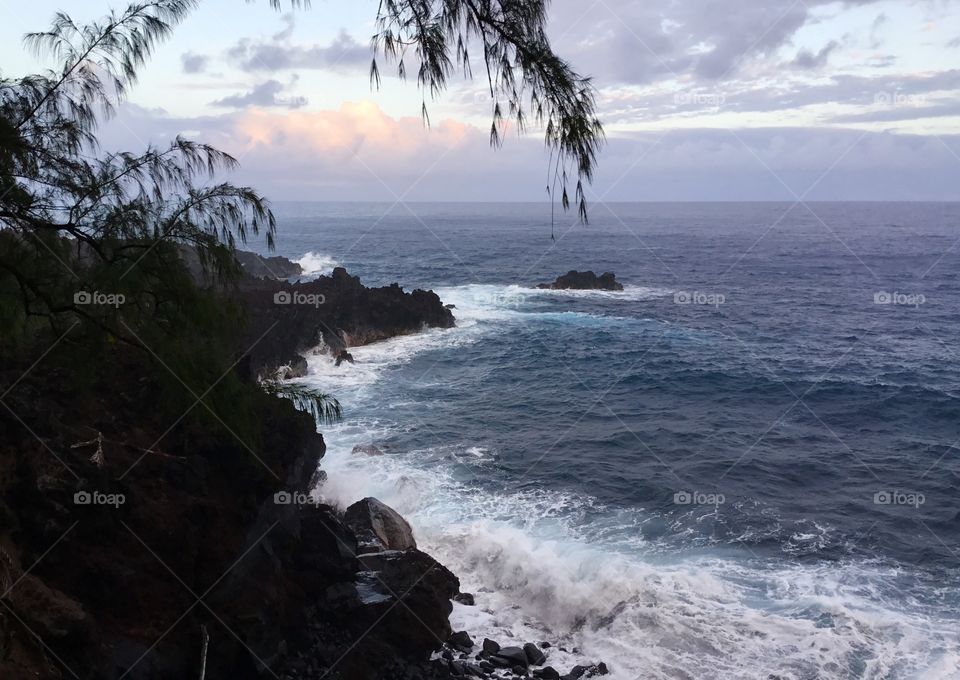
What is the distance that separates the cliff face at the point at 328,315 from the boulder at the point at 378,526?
624 inches

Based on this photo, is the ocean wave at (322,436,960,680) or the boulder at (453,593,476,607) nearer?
the ocean wave at (322,436,960,680)

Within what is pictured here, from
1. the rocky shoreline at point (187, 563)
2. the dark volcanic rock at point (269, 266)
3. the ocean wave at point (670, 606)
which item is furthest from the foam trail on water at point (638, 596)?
the dark volcanic rock at point (269, 266)

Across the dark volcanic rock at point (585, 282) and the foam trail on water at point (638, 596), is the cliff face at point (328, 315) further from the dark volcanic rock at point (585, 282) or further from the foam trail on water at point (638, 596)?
the dark volcanic rock at point (585, 282)

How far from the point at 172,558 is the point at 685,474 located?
15.4 meters

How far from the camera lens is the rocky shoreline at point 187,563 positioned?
9.47 metres

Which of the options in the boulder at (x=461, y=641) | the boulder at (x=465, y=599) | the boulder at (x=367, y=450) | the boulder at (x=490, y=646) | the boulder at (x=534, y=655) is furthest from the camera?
the boulder at (x=367, y=450)

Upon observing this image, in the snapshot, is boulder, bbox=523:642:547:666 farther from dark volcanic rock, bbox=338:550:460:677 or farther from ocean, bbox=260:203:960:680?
dark volcanic rock, bbox=338:550:460:677

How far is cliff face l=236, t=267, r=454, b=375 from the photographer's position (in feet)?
113

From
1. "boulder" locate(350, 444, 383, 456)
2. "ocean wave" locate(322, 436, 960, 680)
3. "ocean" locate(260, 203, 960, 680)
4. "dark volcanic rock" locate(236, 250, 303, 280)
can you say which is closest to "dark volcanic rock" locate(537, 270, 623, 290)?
"ocean" locate(260, 203, 960, 680)

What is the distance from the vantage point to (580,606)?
50.3 feet

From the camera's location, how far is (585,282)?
5847 cm

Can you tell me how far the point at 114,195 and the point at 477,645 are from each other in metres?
11.0

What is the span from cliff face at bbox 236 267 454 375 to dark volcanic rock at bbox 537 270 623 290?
1694 centimetres

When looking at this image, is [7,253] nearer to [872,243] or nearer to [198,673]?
[198,673]
